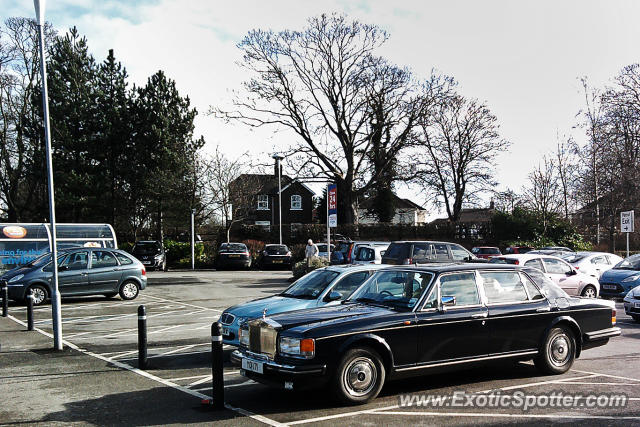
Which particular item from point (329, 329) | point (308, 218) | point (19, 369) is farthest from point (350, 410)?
point (308, 218)

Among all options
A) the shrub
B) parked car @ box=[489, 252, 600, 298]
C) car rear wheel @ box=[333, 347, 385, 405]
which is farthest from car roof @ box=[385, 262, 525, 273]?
the shrub

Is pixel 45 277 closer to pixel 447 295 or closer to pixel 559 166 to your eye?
pixel 447 295

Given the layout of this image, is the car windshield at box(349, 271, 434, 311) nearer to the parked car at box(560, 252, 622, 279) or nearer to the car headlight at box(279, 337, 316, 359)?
the car headlight at box(279, 337, 316, 359)

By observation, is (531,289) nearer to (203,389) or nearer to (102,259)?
(203,389)

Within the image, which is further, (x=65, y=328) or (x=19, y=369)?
(x=65, y=328)

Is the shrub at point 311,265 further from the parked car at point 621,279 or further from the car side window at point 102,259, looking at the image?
the parked car at point 621,279

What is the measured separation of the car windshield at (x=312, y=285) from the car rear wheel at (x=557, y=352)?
12.1 feet

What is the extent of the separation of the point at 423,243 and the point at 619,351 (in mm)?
9290

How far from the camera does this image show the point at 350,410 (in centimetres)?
674

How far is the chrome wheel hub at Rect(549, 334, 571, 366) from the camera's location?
8.34m

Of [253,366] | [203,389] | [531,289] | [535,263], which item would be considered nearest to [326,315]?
[253,366]

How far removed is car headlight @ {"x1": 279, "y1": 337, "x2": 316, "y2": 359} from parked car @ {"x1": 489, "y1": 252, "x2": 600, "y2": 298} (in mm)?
11078


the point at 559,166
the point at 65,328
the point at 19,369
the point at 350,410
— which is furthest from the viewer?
the point at 559,166

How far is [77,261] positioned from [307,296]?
11.2 m
